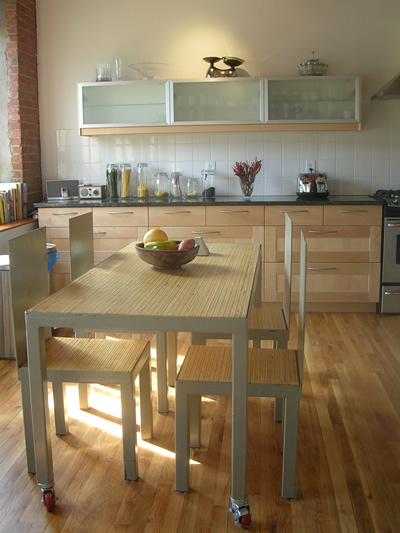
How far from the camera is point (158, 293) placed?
7.20 feet

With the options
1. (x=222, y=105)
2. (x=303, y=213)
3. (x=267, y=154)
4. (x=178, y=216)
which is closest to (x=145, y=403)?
(x=178, y=216)

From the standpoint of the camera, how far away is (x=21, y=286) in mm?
2291

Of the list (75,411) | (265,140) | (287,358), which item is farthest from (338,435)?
(265,140)

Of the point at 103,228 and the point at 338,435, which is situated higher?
the point at 103,228

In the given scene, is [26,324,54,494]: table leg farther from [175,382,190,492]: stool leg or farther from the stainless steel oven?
the stainless steel oven

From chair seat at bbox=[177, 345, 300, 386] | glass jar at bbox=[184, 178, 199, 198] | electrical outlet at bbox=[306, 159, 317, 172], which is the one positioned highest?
electrical outlet at bbox=[306, 159, 317, 172]

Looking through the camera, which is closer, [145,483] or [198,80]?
[145,483]

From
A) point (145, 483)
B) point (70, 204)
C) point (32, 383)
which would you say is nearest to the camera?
point (32, 383)

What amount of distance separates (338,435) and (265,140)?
3.10 m

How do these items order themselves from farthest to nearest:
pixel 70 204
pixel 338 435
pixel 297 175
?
pixel 297 175 → pixel 70 204 → pixel 338 435

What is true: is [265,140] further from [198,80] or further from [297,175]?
[198,80]

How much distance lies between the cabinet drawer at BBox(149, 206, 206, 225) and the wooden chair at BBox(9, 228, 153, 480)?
87.9 inches

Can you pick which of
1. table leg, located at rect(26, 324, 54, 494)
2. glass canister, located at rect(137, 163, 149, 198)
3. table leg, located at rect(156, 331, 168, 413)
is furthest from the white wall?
table leg, located at rect(26, 324, 54, 494)

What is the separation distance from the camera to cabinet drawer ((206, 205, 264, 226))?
4656 mm
